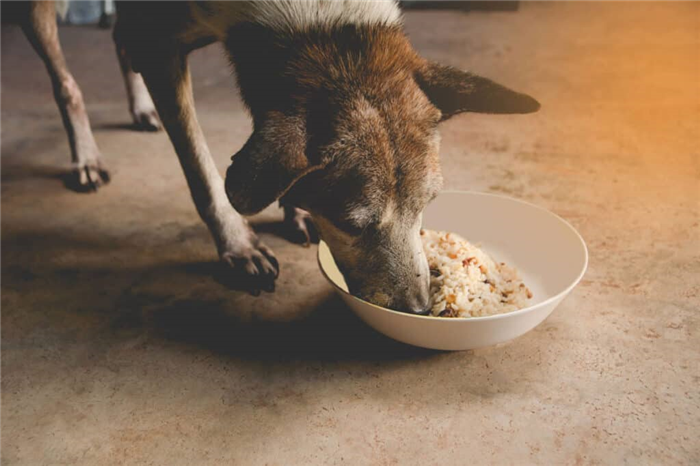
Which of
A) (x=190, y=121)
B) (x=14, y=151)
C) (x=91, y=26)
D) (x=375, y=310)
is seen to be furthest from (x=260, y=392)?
(x=91, y=26)

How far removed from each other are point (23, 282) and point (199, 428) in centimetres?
120

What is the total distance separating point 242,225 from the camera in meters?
2.69

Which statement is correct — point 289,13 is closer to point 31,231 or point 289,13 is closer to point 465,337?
point 465,337

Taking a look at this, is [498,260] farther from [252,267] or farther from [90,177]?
[90,177]

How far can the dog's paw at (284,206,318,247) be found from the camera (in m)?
2.85

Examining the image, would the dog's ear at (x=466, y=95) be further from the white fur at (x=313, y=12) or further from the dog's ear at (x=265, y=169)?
the dog's ear at (x=265, y=169)

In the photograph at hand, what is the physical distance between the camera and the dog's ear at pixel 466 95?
6.56 ft

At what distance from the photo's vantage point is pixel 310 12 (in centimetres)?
194

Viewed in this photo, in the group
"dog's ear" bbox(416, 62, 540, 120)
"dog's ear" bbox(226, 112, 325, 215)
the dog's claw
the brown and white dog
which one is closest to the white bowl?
the brown and white dog

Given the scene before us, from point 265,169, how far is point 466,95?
2.41 feet

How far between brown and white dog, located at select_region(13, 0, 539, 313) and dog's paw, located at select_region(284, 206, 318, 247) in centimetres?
76

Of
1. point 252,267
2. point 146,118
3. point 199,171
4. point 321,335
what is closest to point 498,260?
point 321,335

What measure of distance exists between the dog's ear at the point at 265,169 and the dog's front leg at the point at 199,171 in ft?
2.57

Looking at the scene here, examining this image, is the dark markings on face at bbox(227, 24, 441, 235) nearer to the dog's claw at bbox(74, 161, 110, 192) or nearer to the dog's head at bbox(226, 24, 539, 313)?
the dog's head at bbox(226, 24, 539, 313)
